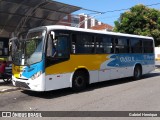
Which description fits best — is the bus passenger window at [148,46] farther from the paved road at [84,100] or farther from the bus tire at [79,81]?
the bus tire at [79,81]

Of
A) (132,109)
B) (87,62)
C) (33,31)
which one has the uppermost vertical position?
(33,31)

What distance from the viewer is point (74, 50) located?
11961mm

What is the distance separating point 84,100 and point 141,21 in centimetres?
1823

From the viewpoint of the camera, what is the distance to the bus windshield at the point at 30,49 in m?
10.8

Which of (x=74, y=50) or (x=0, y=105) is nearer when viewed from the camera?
(x=0, y=105)

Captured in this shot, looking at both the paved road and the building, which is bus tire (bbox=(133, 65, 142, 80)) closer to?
the paved road

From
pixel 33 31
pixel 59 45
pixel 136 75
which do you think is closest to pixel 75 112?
pixel 59 45

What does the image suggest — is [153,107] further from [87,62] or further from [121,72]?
[121,72]

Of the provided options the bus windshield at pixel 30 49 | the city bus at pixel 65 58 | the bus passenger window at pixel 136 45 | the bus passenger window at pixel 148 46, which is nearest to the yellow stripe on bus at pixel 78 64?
the city bus at pixel 65 58

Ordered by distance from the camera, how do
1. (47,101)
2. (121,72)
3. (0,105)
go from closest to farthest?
(0,105) < (47,101) < (121,72)

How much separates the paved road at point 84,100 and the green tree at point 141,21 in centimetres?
1492

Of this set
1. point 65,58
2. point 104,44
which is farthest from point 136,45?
point 65,58

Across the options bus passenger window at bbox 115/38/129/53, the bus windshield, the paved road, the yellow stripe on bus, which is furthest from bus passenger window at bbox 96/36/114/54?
the bus windshield

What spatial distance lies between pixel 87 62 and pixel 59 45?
194 centimetres
